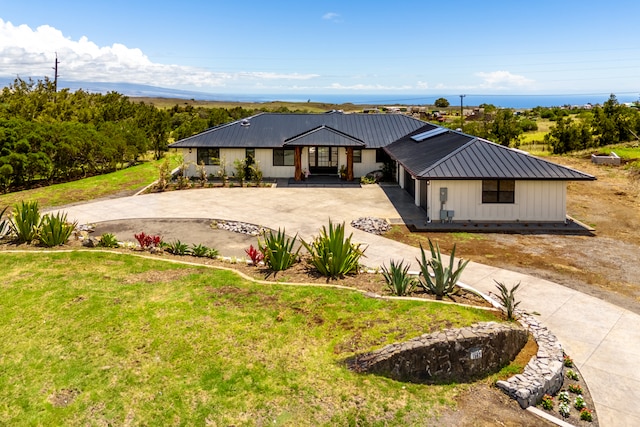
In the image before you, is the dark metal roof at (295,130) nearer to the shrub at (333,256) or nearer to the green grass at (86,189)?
the green grass at (86,189)

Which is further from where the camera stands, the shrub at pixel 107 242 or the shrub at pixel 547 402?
the shrub at pixel 107 242

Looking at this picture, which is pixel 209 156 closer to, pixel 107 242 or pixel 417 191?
pixel 417 191

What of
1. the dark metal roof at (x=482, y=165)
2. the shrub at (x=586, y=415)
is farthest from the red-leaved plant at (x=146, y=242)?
the shrub at (x=586, y=415)

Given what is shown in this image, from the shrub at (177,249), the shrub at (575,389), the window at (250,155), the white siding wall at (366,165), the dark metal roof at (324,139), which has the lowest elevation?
the shrub at (575,389)

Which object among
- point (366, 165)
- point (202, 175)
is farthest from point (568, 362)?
point (202, 175)

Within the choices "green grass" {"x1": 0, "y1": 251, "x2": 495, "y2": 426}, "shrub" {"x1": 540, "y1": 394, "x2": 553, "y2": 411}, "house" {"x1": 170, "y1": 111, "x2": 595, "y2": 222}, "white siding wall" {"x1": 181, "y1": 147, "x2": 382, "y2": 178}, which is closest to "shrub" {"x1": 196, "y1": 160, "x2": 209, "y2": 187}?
"white siding wall" {"x1": 181, "y1": 147, "x2": 382, "y2": 178}

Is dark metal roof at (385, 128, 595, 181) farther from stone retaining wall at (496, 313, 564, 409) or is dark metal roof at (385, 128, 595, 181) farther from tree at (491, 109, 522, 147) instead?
tree at (491, 109, 522, 147)

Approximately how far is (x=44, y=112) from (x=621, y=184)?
46532 millimetres

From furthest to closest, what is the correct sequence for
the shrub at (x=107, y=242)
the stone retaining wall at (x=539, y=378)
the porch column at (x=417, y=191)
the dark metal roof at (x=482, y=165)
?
the porch column at (x=417, y=191) → the dark metal roof at (x=482, y=165) → the shrub at (x=107, y=242) → the stone retaining wall at (x=539, y=378)

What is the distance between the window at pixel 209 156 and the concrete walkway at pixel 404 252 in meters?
4.17

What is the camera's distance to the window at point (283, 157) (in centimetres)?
3025

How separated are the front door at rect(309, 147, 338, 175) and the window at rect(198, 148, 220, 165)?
21.7 ft

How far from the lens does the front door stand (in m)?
32.0

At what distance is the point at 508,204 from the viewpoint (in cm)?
1895
